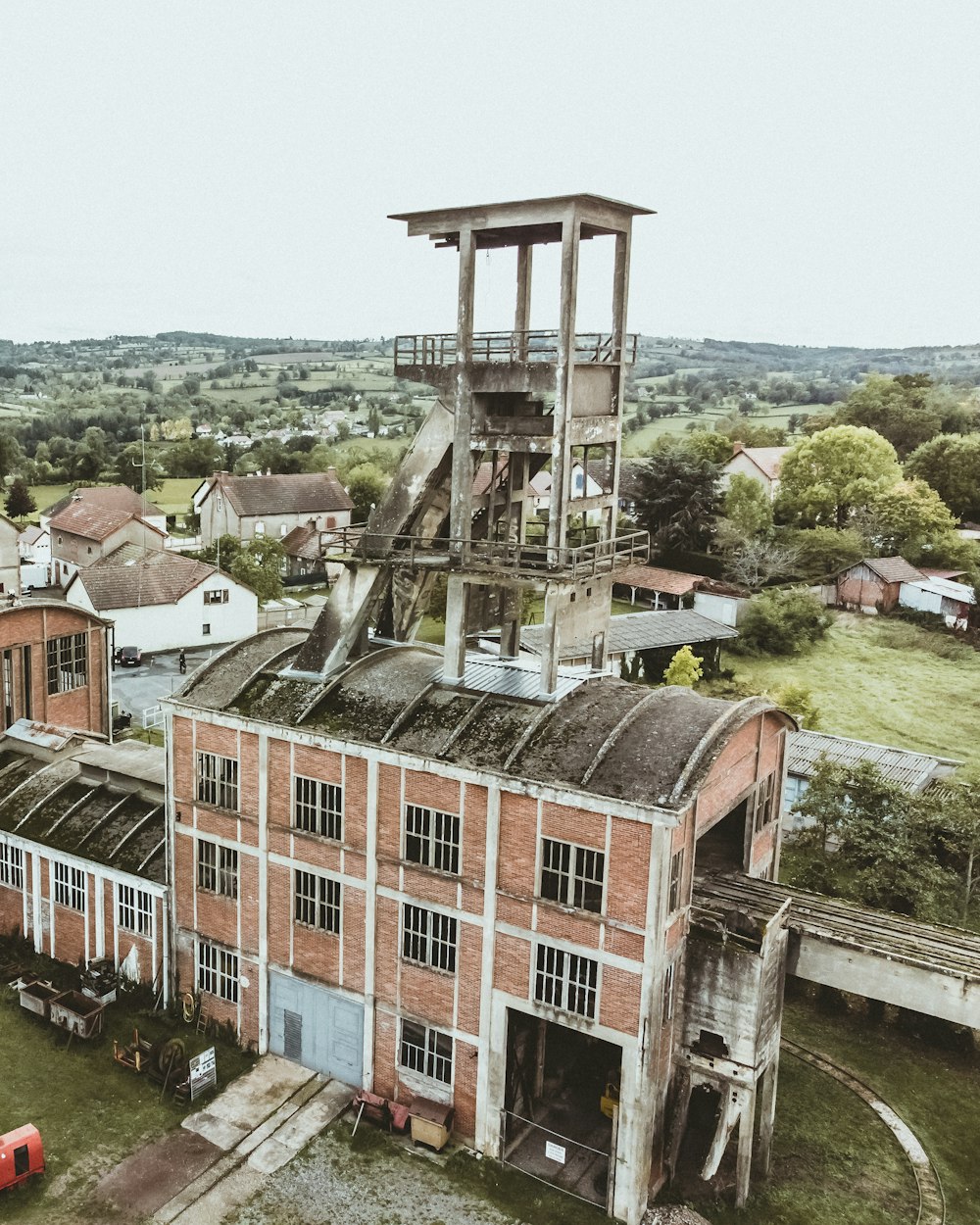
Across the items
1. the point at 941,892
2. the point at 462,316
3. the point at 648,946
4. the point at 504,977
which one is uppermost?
the point at 462,316

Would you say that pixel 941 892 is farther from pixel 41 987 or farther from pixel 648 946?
pixel 41 987

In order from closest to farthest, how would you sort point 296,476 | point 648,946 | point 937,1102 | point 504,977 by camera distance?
point 648,946
point 504,977
point 937,1102
point 296,476

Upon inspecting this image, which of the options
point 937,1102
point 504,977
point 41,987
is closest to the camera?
point 504,977

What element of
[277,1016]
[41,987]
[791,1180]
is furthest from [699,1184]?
[41,987]

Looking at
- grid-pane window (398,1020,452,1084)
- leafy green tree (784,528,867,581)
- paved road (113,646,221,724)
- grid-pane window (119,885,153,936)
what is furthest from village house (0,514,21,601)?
grid-pane window (398,1020,452,1084)

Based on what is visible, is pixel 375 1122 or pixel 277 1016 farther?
pixel 277 1016

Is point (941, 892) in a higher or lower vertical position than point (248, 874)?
lower

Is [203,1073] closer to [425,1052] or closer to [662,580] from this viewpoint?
[425,1052]
